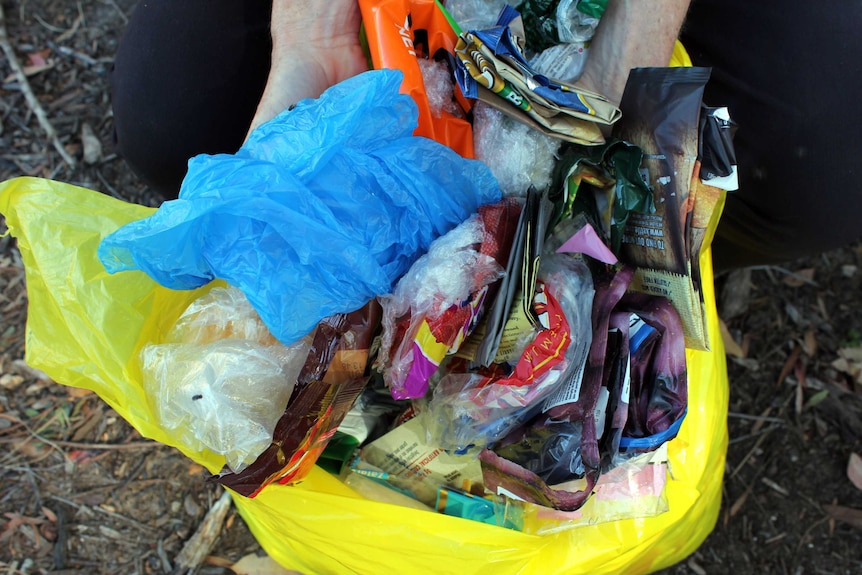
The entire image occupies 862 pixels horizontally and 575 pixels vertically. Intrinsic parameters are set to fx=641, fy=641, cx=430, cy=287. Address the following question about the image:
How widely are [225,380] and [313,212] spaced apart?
21cm

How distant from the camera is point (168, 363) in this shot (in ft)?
2.45

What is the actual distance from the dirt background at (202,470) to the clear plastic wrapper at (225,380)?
2.01 ft

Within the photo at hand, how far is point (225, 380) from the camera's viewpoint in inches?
28.1

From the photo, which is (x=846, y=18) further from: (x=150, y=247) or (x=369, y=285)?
(x=150, y=247)

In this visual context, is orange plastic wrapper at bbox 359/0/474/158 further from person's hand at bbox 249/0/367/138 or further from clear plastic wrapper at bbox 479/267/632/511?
clear plastic wrapper at bbox 479/267/632/511

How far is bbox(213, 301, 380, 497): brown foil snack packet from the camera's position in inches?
26.6

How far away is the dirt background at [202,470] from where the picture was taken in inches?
49.1

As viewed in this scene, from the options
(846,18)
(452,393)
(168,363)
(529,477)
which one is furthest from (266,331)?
(846,18)

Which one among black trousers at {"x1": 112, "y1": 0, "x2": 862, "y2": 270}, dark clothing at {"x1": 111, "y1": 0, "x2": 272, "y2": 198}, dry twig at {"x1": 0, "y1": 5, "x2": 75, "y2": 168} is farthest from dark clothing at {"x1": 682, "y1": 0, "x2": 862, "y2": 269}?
dry twig at {"x1": 0, "y1": 5, "x2": 75, "y2": 168}

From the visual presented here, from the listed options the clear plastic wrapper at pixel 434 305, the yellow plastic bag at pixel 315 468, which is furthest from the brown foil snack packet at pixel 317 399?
the yellow plastic bag at pixel 315 468

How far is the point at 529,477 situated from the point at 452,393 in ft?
0.44

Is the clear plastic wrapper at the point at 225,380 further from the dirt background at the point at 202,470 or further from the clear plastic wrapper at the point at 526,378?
the dirt background at the point at 202,470

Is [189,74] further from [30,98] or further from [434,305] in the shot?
[30,98]

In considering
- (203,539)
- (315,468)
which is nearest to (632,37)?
(315,468)
